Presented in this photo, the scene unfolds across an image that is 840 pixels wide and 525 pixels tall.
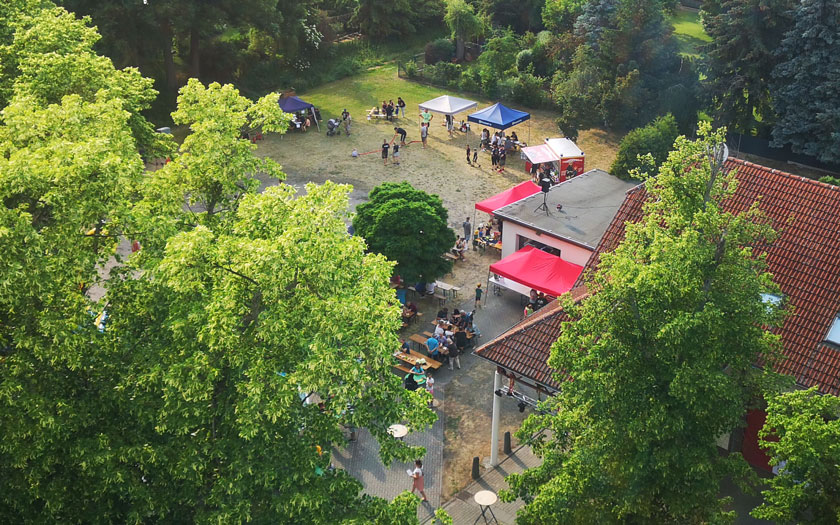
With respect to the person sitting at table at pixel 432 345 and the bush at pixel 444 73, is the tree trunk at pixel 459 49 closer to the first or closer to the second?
the bush at pixel 444 73

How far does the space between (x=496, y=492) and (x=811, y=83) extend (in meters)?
23.8

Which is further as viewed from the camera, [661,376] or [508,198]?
[508,198]

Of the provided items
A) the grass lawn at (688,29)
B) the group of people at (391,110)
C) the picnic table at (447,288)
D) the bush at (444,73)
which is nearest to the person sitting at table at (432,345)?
the picnic table at (447,288)

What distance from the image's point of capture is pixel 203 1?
130 ft

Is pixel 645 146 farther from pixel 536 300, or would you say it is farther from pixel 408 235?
pixel 408 235

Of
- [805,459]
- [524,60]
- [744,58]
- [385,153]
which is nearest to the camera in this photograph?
[805,459]

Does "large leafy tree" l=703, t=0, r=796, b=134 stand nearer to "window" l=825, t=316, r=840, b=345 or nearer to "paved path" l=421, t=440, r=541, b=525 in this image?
"window" l=825, t=316, r=840, b=345

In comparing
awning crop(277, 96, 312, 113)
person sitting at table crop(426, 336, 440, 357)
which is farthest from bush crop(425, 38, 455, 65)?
person sitting at table crop(426, 336, 440, 357)

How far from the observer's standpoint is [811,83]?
113ft

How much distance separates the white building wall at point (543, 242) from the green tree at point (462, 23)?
23.8 m

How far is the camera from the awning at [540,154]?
3442cm

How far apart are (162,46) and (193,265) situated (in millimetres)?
30831

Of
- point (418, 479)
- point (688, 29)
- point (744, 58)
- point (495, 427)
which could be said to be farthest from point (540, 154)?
point (688, 29)

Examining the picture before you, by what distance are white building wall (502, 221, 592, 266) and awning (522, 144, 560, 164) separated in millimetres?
6693
